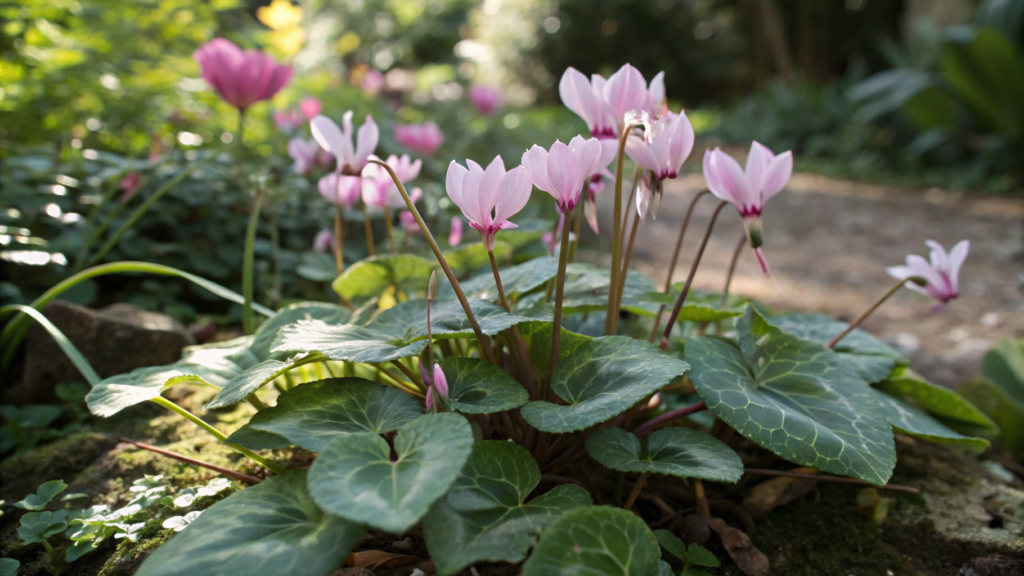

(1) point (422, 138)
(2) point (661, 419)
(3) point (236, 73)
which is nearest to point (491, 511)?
(2) point (661, 419)

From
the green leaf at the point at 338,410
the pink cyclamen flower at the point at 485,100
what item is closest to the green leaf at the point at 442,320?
the green leaf at the point at 338,410

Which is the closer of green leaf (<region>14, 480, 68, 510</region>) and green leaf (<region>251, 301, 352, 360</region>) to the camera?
green leaf (<region>14, 480, 68, 510</region>)

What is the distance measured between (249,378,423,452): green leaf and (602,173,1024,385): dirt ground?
1.69 metres

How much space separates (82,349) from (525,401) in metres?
1.27

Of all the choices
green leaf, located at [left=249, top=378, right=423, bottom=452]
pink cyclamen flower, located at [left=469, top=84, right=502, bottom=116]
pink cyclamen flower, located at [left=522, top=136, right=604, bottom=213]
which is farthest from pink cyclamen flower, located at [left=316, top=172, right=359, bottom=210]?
pink cyclamen flower, located at [left=469, top=84, right=502, bottom=116]

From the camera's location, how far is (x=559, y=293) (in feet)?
3.30

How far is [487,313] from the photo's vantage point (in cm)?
104

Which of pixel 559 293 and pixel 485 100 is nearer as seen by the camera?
pixel 559 293

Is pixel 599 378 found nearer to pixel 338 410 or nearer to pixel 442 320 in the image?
pixel 442 320

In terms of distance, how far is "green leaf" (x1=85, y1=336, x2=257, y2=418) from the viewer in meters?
0.98

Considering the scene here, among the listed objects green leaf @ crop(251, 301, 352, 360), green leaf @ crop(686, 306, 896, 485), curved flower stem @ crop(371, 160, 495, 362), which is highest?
curved flower stem @ crop(371, 160, 495, 362)

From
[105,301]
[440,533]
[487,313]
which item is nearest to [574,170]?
[487,313]

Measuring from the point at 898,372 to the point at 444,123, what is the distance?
132 inches

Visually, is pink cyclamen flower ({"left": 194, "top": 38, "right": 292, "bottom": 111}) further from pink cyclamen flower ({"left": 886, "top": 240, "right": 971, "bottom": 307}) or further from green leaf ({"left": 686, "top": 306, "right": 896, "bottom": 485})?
pink cyclamen flower ({"left": 886, "top": 240, "right": 971, "bottom": 307})
